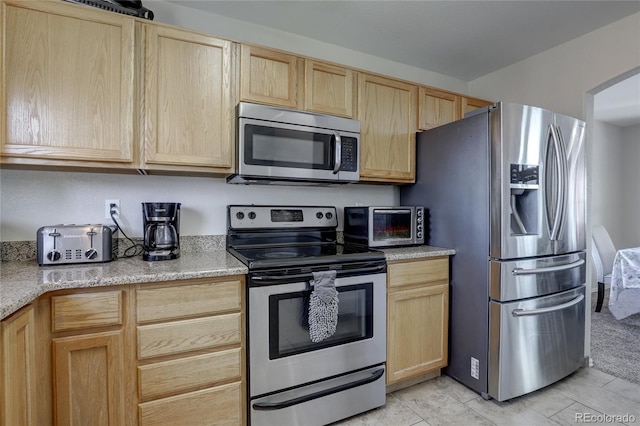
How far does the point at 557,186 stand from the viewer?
206 centimetres

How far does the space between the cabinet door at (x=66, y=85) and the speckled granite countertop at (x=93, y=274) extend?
1.68 feet

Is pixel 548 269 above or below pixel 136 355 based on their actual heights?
above

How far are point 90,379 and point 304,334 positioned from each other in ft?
3.12

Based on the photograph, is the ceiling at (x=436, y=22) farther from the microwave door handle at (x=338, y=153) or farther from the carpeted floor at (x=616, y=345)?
the carpeted floor at (x=616, y=345)

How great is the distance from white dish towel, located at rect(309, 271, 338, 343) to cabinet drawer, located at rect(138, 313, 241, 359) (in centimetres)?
38

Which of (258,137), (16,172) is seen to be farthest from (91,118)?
(258,137)

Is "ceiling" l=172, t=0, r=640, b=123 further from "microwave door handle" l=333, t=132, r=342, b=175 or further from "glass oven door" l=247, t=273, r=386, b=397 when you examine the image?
"glass oven door" l=247, t=273, r=386, b=397

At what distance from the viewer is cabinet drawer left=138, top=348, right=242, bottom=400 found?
4.58 ft

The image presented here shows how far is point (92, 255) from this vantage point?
1.60 metres

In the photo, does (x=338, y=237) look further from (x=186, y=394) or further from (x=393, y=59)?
(x=393, y=59)

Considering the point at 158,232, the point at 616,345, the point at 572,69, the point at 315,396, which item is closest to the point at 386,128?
the point at 572,69

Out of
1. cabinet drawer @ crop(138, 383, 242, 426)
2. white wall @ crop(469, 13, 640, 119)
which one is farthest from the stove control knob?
white wall @ crop(469, 13, 640, 119)

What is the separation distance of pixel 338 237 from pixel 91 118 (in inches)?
68.6

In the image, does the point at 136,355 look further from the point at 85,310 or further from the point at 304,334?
the point at 304,334
